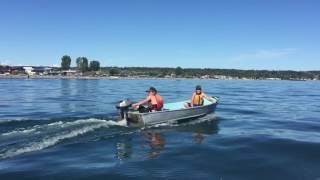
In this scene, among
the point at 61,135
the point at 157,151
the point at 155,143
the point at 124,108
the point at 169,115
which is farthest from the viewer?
the point at 169,115

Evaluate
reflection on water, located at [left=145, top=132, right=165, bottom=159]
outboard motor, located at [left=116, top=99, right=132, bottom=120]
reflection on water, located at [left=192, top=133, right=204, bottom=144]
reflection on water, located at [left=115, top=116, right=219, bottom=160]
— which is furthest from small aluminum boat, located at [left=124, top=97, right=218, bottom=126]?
reflection on water, located at [left=192, top=133, right=204, bottom=144]

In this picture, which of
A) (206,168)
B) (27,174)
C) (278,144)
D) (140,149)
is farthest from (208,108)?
(27,174)

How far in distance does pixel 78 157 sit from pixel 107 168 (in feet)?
7.05

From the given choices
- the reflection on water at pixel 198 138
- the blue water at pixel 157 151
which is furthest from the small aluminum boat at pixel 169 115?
the reflection on water at pixel 198 138

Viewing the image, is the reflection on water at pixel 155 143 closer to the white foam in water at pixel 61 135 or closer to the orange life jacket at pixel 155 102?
the white foam in water at pixel 61 135

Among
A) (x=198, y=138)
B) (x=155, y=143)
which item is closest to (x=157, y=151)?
(x=155, y=143)

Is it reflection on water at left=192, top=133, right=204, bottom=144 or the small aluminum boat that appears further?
the small aluminum boat

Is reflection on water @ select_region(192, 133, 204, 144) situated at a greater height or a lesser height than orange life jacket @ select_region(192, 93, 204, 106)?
lesser

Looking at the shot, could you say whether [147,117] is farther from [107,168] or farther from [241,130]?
[107,168]

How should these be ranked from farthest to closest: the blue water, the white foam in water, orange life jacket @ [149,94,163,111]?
orange life jacket @ [149,94,163,111] → the white foam in water → the blue water

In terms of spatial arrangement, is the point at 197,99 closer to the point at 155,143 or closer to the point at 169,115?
the point at 169,115

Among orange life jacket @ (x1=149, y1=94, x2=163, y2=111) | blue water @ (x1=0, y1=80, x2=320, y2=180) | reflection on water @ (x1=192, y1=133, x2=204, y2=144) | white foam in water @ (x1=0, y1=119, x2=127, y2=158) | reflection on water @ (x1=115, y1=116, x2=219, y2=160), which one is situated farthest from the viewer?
orange life jacket @ (x1=149, y1=94, x2=163, y2=111)

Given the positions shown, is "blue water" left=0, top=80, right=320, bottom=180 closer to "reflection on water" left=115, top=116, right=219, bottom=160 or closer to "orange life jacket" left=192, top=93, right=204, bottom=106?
"reflection on water" left=115, top=116, right=219, bottom=160

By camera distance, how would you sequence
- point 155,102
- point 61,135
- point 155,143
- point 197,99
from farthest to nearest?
point 197,99 → point 155,102 → point 61,135 → point 155,143
